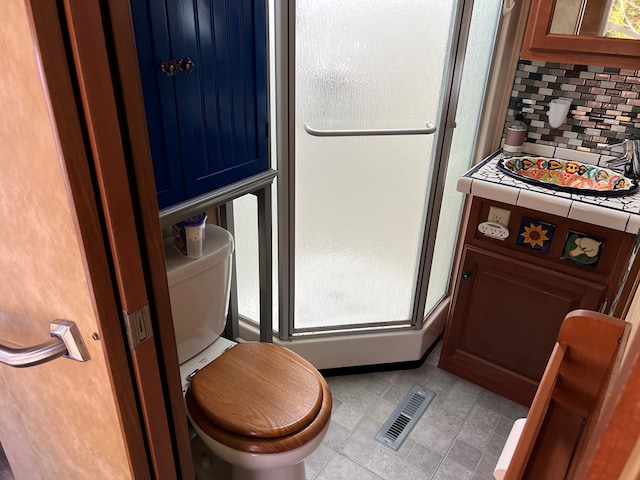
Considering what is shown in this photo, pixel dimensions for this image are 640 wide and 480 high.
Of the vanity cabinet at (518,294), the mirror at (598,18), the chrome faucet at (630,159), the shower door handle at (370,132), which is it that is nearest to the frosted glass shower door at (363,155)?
the shower door handle at (370,132)

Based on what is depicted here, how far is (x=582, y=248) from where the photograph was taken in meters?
1.59

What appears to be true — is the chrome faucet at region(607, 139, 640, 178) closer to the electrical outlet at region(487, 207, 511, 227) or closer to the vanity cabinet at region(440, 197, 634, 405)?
the vanity cabinet at region(440, 197, 634, 405)

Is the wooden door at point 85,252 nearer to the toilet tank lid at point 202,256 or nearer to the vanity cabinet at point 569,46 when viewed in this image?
the toilet tank lid at point 202,256

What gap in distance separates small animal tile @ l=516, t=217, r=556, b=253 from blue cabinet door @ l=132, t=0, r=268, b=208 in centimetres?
97

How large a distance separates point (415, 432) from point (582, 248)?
905mm

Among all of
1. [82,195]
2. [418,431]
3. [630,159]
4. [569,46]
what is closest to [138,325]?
[82,195]

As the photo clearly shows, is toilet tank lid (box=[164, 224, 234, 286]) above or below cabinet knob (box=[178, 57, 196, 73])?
below

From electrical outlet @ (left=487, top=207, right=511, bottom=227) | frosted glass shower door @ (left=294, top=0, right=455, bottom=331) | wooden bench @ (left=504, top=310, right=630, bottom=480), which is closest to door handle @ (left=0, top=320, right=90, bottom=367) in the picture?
wooden bench @ (left=504, top=310, right=630, bottom=480)

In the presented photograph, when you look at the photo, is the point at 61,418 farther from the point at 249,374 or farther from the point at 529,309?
the point at 529,309

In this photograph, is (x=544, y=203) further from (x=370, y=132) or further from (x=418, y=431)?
(x=418, y=431)

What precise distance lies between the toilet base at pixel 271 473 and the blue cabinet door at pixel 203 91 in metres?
0.80

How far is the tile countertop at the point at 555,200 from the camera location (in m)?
1.47

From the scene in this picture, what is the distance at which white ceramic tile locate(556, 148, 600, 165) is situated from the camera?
1927mm

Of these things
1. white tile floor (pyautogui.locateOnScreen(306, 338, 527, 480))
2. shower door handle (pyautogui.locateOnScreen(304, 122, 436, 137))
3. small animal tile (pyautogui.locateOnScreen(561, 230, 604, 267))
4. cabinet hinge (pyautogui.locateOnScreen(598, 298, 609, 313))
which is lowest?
white tile floor (pyautogui.locateOnScreen(306, 338, 527, 480))
